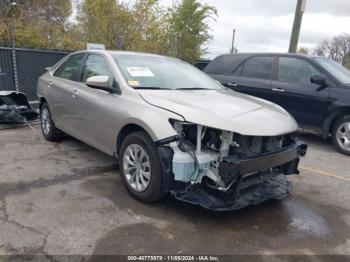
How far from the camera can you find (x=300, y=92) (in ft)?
21.8

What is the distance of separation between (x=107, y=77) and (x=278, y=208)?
7.89 feet

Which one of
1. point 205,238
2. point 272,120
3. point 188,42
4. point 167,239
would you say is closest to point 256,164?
point 272,120

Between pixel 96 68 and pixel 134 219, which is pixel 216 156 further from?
pixel 96 68

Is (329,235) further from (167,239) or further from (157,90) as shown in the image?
(157,90)

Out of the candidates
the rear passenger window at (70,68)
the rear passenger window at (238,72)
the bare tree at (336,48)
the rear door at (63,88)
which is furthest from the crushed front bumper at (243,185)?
the bare tree at (336,48)

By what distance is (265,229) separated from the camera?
11.0 feet

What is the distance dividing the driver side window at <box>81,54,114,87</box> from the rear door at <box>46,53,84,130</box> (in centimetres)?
23

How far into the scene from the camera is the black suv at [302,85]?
245 inches

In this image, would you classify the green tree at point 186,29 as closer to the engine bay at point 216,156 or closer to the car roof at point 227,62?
the car roof at point 227,62

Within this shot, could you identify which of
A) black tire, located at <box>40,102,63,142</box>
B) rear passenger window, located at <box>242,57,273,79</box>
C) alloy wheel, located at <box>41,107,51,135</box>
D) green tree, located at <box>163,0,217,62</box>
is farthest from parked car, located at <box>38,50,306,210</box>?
green tree, located at <box>163,0,217,62</box>

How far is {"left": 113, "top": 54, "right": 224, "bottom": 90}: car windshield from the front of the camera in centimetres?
412

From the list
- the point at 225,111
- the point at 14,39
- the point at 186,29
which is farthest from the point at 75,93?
the point at 14,39

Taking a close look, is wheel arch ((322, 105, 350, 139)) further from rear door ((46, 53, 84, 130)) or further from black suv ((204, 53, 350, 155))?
rear door ((46, 53, 84, 130))

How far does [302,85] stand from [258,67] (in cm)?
109
